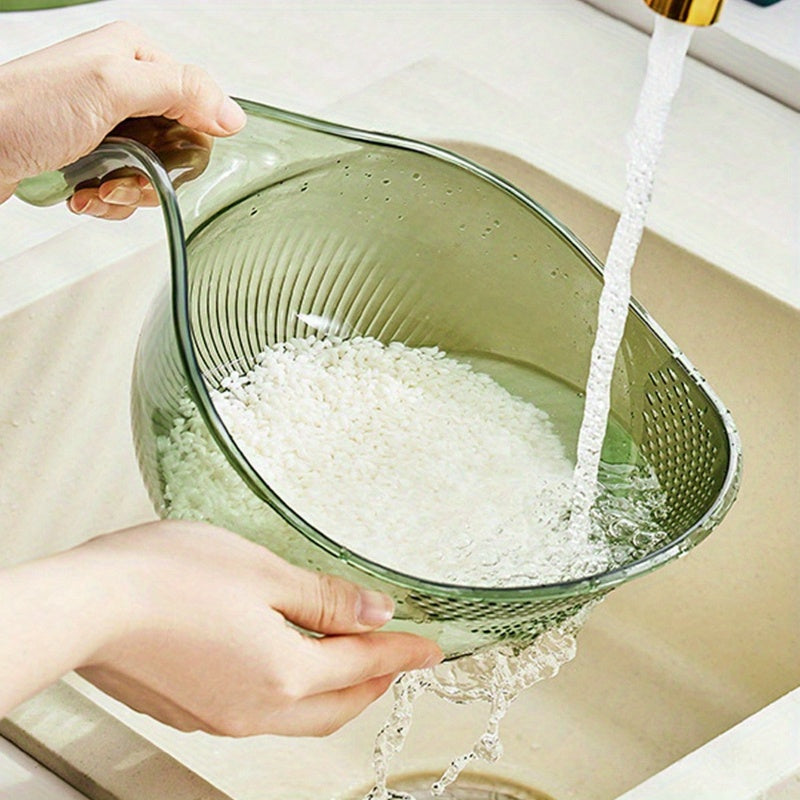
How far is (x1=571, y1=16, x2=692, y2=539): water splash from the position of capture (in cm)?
52

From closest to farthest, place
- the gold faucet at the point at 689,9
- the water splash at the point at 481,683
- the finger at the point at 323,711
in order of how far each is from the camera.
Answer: the gold faucet at the point at 689,9 → the finger at the point at 323,711 → the water splash at the point at 481,683

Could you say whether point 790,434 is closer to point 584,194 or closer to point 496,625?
point 584,194

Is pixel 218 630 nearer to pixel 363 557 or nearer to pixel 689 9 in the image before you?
pixel 363 557

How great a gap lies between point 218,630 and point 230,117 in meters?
0.24

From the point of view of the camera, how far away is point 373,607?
1.68 ft

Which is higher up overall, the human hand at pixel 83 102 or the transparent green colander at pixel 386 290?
the human hand at pixel 83 102

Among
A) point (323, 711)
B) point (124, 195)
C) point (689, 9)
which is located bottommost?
point (323, 711)

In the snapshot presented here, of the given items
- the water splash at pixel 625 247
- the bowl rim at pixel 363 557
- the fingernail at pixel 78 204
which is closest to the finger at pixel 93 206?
the fingernail at pixel 78 204

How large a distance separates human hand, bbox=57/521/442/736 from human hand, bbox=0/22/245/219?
20 cm

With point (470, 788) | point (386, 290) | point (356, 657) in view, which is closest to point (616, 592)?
point (470, 788)

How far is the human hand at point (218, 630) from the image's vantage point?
486 millimetres

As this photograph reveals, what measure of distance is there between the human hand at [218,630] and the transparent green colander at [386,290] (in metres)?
0.02

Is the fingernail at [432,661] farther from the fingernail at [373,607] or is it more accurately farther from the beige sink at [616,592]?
the beige sink at [616,592]

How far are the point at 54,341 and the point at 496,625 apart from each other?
0.31m
